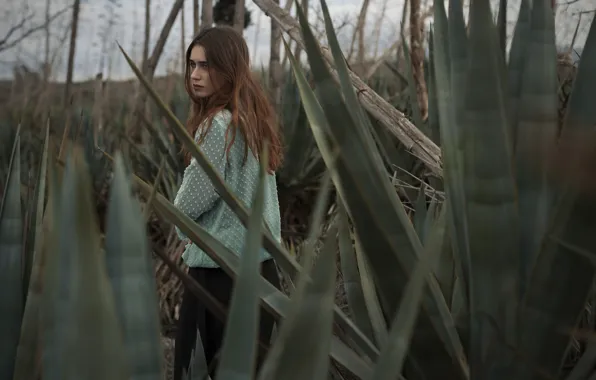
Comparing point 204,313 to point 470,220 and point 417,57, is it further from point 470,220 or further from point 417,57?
point 417,57

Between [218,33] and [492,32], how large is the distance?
1106mm

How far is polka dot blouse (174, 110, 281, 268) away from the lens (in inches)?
60.8

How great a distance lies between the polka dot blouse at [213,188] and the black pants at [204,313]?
4 centimetres

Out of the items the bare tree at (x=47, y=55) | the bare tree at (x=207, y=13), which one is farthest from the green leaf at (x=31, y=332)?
the bare tree at (x=47, y=55)

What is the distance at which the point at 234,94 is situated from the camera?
1.62 metres

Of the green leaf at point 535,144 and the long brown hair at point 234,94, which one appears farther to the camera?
the long brown hair at point 234,94

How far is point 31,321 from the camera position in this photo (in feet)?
2.11

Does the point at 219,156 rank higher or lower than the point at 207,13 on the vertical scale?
lower

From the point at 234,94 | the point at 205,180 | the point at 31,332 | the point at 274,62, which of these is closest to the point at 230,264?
the point at 31,332

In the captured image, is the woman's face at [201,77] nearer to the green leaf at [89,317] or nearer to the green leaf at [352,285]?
the green leaf at [352,285]

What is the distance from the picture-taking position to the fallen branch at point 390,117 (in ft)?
5.25

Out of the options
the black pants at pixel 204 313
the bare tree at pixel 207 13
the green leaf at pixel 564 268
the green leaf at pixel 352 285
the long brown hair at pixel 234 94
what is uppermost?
the bare tree at pixel 207 13

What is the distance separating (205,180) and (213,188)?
0.03 m

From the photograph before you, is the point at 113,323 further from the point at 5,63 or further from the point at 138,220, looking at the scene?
the point at 5,63
